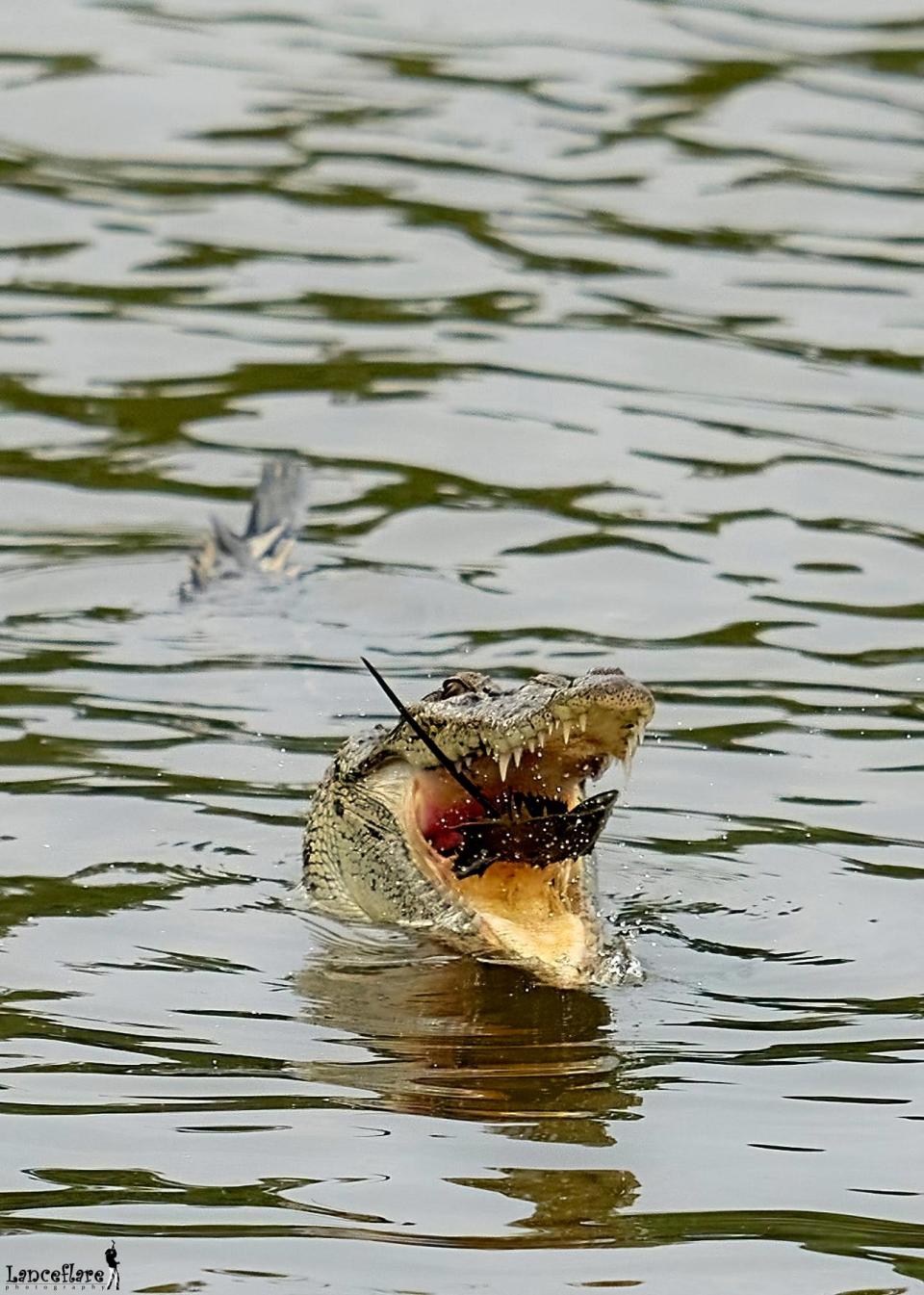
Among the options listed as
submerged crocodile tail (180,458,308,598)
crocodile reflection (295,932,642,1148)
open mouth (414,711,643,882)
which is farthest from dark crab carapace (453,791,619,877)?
submerged crocodile tail (180,458,308,598)

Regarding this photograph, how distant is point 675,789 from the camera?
7.23m

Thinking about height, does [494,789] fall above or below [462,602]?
above

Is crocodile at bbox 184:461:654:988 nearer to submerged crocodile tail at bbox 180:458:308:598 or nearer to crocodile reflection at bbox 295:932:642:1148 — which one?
crocodile reflection at bbox 295:932:642:1148

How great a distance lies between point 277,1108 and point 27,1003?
859 mm

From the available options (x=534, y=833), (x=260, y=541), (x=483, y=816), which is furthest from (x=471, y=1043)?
(x=260, y=541)

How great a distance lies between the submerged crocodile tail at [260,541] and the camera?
921 centimetres

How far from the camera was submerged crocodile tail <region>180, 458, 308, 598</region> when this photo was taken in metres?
9.21

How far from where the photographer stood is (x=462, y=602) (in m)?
8.96

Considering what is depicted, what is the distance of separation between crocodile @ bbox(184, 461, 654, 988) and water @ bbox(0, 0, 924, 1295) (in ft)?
0.42

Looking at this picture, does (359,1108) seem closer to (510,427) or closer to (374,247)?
(510,427)

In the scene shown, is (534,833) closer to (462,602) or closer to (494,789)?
(494,789)

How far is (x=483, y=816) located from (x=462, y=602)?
2882mm

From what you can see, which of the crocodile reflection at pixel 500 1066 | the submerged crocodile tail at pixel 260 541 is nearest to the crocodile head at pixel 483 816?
the crocodile reflection at pixel 500 1066

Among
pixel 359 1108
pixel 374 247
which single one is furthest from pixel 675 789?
pixel 374 247
